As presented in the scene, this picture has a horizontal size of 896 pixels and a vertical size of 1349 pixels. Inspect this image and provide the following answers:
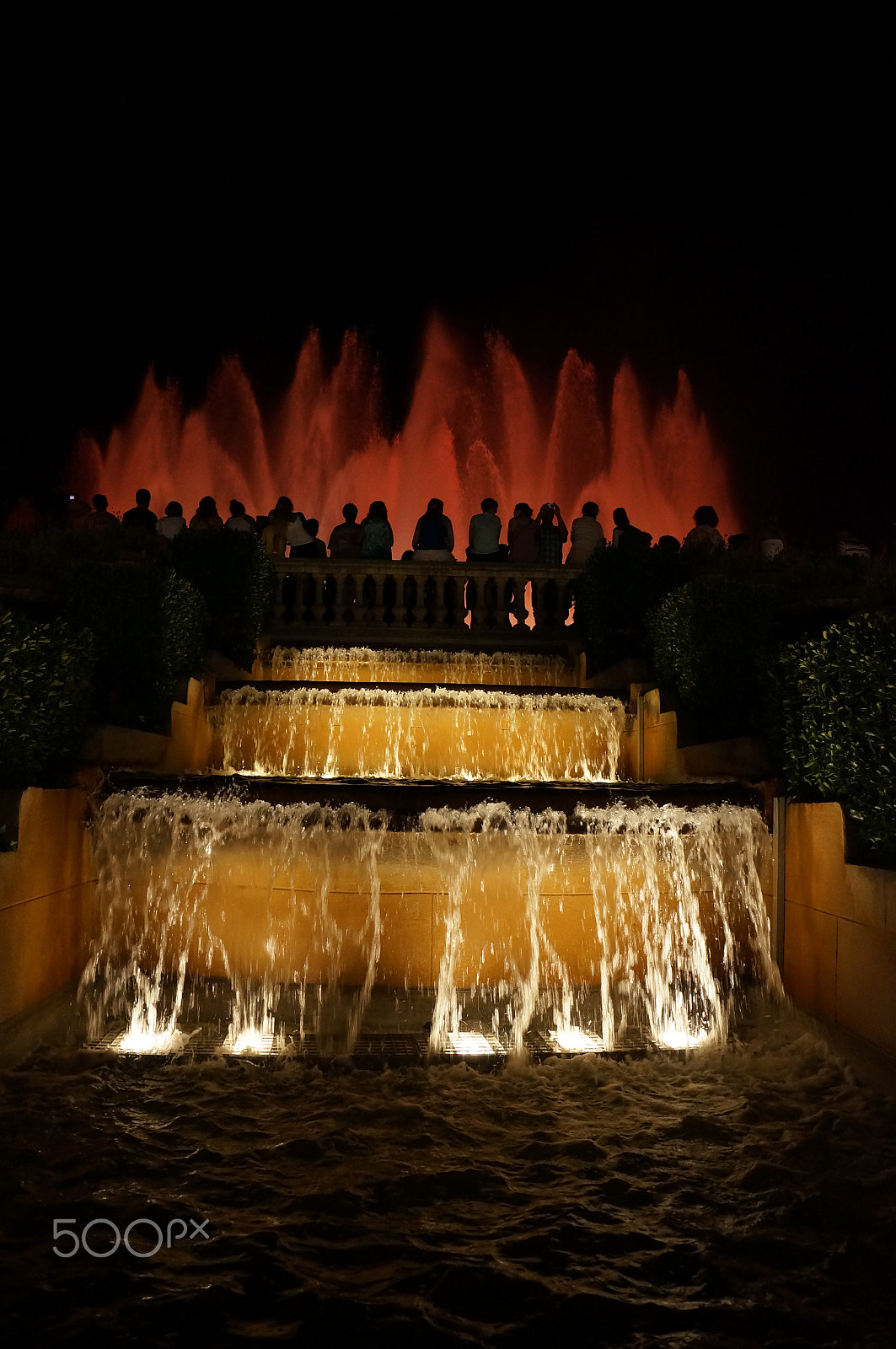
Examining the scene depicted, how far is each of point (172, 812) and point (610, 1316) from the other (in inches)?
164

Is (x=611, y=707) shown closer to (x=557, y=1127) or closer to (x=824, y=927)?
(x=824, y=927)

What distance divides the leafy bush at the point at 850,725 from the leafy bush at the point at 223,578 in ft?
21.7

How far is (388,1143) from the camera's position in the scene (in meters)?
4.33

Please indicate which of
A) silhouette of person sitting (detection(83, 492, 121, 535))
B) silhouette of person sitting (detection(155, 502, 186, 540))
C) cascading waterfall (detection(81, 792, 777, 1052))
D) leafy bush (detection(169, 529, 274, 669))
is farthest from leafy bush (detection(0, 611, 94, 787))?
silhouette of person sitting (detection(155, 502, 186, 540))

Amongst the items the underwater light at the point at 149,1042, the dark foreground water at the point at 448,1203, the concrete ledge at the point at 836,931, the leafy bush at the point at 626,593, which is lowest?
the dark foreground water at the point at 448,1203

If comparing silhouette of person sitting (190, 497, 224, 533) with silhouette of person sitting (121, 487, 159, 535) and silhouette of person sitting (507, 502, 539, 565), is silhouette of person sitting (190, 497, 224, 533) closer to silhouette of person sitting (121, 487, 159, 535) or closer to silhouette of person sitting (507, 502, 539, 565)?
silhouette of person sitting (121, 487, 159, 535)

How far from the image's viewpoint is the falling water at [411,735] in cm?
945

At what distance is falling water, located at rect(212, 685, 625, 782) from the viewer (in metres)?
9.45

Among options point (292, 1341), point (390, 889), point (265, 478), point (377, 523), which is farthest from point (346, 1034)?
point (265, 478)

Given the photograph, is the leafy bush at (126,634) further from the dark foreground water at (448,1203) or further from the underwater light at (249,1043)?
the dark foreground water at (448,1203)

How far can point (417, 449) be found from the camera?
104 feet

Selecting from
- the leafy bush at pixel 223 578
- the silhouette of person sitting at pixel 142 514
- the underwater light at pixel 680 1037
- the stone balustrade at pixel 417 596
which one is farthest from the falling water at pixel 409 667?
the underwater light at pixel 680 1037

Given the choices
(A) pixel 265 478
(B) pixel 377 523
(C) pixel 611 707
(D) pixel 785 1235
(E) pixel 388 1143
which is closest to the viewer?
(D) pixel 785 1235

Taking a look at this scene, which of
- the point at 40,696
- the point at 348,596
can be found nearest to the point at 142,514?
the point at 348,596
